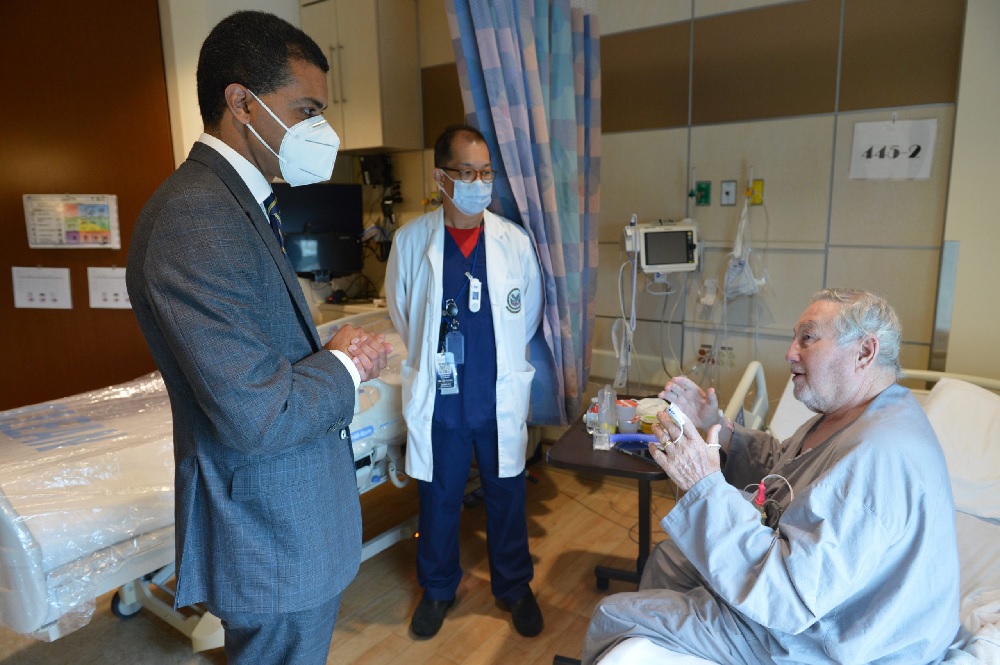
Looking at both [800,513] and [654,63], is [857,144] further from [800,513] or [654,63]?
[800,513]

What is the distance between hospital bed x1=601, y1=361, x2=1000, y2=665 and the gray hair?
2.04 ft

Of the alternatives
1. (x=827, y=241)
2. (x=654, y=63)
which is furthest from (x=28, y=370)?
(x=827, y=241)

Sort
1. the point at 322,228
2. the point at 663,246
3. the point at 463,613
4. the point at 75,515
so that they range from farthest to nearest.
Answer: the point at 322,228 < the point at 663,246 < the point at 463,613 < the point at 75,515

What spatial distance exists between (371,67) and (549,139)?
63.1 inches

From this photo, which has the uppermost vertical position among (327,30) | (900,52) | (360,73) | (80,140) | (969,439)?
(327,30)

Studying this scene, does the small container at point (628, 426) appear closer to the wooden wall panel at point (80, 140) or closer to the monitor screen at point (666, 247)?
the monitor screen at point (666, 247)

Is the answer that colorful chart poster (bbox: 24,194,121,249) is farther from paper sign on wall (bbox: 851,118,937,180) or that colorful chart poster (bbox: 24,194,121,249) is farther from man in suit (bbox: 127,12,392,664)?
paper sign on wall (bbox: 851,118,937,180)

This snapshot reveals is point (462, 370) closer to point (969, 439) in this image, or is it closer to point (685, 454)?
point (685, 454)

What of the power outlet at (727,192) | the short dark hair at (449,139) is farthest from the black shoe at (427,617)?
the power outlet at (727,192)

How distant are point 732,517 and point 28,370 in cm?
361

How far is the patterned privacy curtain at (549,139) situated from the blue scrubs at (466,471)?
311 millimetres

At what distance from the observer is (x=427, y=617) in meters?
2.26

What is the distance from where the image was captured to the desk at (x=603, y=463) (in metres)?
1.91

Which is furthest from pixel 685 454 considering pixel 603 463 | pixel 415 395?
pixel 415 395
